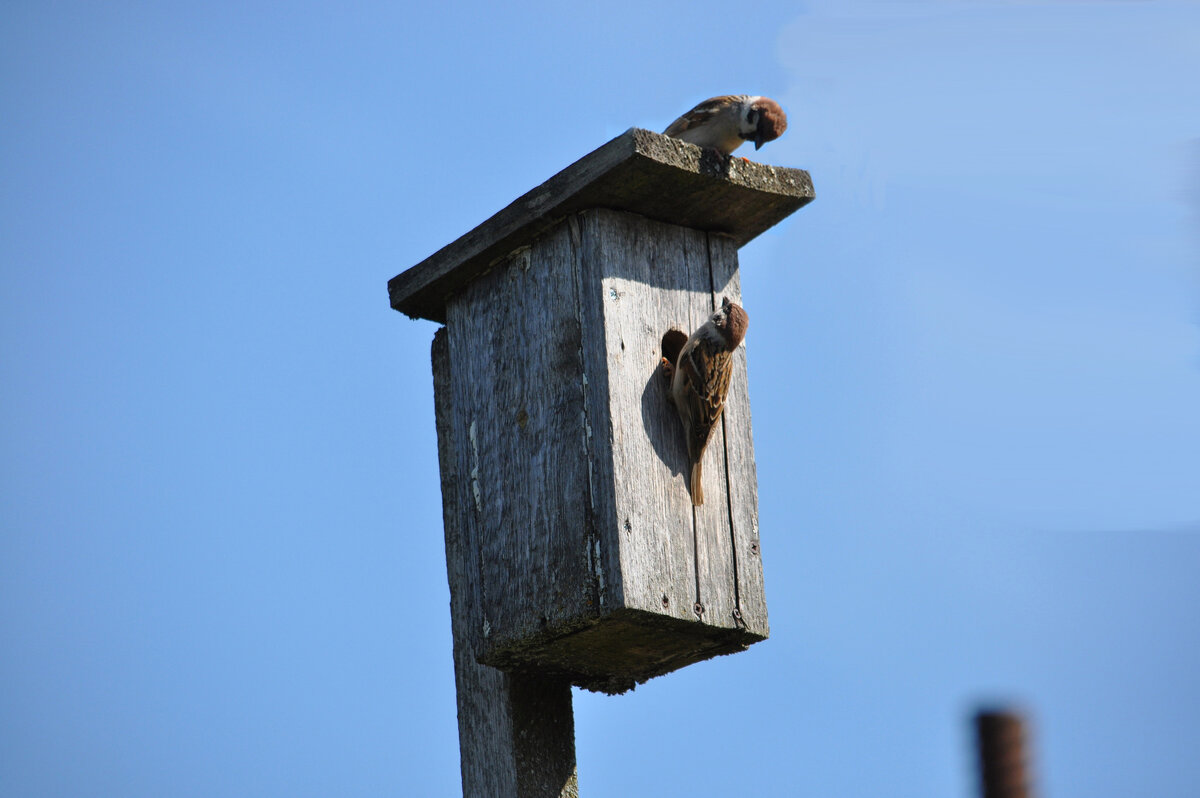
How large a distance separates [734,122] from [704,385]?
58.1 inches

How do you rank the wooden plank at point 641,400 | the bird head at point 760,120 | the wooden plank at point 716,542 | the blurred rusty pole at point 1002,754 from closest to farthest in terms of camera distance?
1. the blurred rusty pole at point 1002,754
2. the wooden plank at point 641,400
3. the wooden plank at point 716,542
4. the bird head at point 760,120

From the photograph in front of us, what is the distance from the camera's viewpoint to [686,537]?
4.06m

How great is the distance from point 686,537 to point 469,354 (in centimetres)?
91

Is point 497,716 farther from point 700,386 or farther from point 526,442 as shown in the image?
point 700,386

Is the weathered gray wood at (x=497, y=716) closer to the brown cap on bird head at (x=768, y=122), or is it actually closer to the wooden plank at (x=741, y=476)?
the wooden plank at (x=741, y=476)

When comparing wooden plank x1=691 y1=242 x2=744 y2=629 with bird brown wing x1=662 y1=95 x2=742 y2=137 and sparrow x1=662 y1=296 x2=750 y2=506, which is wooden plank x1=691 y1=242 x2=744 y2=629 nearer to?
sparrow x1=662 y1=296 x2=750 y2=506

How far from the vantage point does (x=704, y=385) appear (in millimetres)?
4125

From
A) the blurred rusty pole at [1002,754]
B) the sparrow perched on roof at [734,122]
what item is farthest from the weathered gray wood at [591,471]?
the blurred rusty pole at [1002,754]

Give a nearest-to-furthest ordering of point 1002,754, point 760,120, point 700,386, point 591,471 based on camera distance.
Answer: point 1002,754 → point 591,471 → point 700,386 → point 760,120

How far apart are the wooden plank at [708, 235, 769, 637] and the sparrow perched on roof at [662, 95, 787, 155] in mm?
778

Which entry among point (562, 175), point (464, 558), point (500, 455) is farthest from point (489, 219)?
point (464, 558)

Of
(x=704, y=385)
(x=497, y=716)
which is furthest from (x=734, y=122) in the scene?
(x=497, y=716)

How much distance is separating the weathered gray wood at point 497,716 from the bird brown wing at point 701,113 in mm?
1575

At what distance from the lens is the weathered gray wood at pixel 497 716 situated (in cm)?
414
